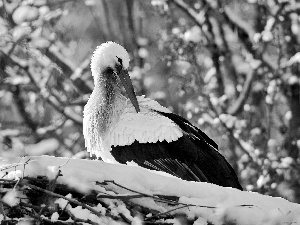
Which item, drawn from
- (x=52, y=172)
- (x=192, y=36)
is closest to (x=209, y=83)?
(x=192, y=36)

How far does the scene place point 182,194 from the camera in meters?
4.02

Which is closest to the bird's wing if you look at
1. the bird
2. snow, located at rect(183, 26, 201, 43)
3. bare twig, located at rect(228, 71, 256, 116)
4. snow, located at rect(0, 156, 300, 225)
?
the bird

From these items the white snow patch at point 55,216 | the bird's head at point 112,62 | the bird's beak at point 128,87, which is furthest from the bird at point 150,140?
the white snow patch at point 55,216

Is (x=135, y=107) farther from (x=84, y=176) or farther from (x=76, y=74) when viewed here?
(x=76, y=74)

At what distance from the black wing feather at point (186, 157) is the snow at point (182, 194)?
1.67m

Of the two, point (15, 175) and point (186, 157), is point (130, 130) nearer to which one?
point (186, 157)

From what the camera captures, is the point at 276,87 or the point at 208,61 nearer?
the point at 276,87

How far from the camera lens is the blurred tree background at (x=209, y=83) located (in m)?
10.3

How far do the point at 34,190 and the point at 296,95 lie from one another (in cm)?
787

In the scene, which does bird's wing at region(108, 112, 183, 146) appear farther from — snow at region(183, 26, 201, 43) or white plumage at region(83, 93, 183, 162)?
snow at region(183, 26, 201, 43)

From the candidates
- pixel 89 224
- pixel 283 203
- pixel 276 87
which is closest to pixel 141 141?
pixel 283 203

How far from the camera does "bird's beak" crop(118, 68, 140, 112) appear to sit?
6.25 m

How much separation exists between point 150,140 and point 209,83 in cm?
611

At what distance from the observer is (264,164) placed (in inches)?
393
